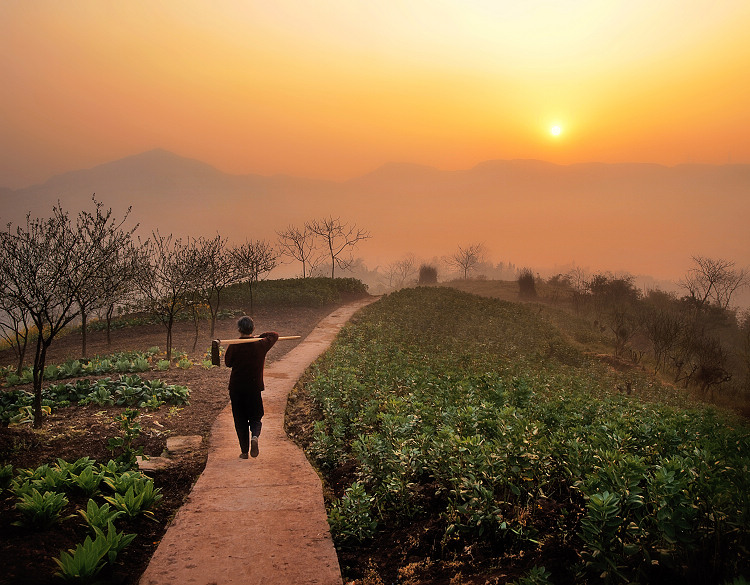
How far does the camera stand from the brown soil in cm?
412

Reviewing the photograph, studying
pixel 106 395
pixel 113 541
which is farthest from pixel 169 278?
pixel 113 541

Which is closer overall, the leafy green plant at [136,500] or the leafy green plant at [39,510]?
the leafy green plant at [39,510]

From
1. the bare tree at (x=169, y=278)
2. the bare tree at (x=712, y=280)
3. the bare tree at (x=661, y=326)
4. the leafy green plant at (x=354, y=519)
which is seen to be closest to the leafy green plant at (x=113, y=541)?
the leafy green plant at (x=354, y=519)

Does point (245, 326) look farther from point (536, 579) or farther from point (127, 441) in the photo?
point (536, 579)

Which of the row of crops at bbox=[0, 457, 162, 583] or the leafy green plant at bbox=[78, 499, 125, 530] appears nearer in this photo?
the row of crops at bbox=[0, 457, 162, 583]

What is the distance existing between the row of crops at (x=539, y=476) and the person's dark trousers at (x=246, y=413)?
3.08 feet

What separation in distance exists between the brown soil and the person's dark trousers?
2.20 ft

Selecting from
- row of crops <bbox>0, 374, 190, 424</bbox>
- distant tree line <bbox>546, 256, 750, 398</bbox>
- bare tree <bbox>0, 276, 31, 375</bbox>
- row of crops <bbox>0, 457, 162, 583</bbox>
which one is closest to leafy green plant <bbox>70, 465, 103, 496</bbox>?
row of crops <bbox>0, 457, 162, 583</bbox>

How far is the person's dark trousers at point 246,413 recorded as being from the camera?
23.6ft

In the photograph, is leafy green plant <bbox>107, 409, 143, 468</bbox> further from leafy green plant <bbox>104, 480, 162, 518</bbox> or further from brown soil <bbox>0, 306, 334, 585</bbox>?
leafy green plant <bbox>104, 480, 162, 518</bbox>

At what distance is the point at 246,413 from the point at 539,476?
4.50 m

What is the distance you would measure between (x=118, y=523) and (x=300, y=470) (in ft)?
7.31

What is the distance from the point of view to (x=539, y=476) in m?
4.32

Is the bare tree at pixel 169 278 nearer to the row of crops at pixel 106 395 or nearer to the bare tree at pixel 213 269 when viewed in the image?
the bare tree at pixel 213 269
